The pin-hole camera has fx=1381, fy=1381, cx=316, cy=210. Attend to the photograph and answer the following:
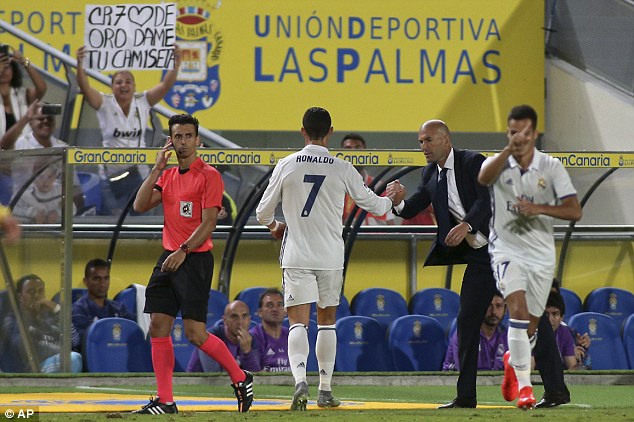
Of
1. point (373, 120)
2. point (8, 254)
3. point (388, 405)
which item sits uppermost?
point (373, 120)

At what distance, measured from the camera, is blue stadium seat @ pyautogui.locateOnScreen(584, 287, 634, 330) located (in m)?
14.4

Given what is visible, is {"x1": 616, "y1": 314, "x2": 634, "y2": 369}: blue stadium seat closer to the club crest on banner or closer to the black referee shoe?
the black referee shoe

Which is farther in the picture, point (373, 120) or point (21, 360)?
point (373, 120)

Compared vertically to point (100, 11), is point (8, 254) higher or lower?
lower

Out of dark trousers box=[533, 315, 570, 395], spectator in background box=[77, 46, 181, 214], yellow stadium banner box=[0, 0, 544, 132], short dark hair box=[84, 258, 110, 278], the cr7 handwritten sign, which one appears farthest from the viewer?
yellow stadium banner box=[0, 0, 544, 132]

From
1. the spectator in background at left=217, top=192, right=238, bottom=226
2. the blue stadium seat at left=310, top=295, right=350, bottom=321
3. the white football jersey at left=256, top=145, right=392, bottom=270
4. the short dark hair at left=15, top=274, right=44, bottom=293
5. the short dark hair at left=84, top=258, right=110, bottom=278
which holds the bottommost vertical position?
the blue stadium seat at left=310, top=295, right=350, bottom=321

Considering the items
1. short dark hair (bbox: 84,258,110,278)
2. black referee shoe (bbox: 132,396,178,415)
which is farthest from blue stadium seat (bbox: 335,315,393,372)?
black referee shoe (bbox: 132,396,178,415)

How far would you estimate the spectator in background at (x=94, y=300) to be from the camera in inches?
498

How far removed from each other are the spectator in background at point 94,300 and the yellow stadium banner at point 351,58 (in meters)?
5.24

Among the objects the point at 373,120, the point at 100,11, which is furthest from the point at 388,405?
the point at 373,120

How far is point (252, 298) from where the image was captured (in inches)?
543

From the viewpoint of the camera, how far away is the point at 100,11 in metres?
14.0

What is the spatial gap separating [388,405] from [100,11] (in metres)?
6.03

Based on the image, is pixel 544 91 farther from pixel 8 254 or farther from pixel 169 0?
pixel 8 254
